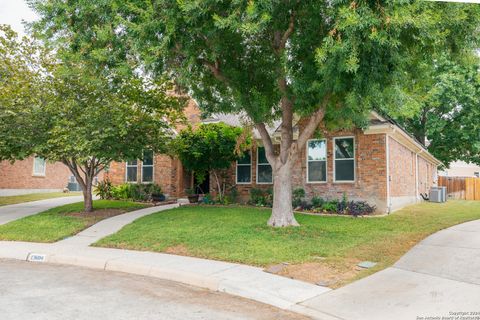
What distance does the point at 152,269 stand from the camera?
24.0ft

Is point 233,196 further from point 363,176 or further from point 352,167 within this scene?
point 363,176

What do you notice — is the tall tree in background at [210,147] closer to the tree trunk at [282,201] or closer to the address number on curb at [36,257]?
the tree trunk at [282,201]

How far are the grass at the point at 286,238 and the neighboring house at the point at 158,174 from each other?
612cm

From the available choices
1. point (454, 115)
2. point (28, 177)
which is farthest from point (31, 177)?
point (454, 115)

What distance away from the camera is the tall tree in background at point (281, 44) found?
7.12 m

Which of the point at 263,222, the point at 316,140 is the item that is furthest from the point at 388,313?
the point at 316,140

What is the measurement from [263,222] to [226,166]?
6.00m

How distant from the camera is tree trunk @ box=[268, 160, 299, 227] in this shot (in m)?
10.8

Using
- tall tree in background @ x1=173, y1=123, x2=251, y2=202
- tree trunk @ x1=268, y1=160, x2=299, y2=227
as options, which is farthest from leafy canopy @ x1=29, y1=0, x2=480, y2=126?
tall tree in background @ x1=173, y1=123, x2=251, y2=202

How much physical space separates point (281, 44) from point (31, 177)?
20886 mm

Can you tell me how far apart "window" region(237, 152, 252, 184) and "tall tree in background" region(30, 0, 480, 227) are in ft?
21.3

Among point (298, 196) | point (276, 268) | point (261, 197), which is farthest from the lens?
point (261, 197)

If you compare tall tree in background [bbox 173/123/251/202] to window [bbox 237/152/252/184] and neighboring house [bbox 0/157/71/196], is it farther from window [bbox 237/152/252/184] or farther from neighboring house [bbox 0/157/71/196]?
neighboring house [bbox 0/157/71/196]

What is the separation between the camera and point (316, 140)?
16.2m
